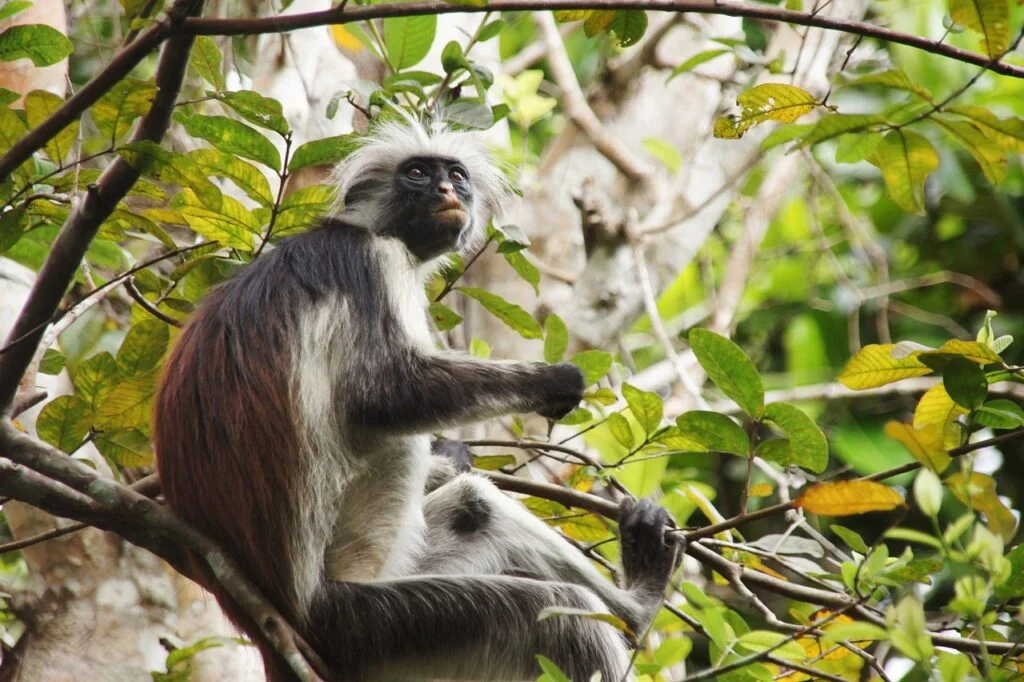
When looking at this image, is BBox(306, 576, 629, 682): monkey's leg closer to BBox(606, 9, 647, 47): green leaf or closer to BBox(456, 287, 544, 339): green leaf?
BBox(456, 287, 544, 339): green leaf

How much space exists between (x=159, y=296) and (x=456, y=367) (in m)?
1.40

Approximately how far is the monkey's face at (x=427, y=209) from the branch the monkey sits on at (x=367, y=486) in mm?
268

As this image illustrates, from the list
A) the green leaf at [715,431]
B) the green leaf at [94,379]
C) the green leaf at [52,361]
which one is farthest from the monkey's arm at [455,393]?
the green leaf at [52,361]

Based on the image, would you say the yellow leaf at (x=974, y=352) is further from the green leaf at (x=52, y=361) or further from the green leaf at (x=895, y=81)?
the green leaf at (x=52, y=361)

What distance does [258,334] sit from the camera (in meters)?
3.83

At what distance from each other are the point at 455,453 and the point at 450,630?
1307 mm

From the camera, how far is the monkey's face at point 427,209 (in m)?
4.87

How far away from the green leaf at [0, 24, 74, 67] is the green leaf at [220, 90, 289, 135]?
538 mm

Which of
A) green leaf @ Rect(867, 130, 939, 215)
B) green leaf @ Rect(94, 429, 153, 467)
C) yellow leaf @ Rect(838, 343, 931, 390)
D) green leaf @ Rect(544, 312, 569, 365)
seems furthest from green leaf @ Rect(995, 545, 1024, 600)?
green leaf @ Rect(94, 429, 153, 467)

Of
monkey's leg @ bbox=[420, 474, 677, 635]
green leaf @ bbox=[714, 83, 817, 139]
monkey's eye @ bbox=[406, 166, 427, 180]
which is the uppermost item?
green leaf @ bbox=[714, 83, 817, 139]

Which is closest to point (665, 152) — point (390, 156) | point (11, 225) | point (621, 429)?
point (390, 156)

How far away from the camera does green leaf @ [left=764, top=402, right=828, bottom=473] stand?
350 cm

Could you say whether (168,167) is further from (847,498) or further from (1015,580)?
(1015,580)

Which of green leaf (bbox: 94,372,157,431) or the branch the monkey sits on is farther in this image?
green leaf (bbox: 94,372,157,431)
